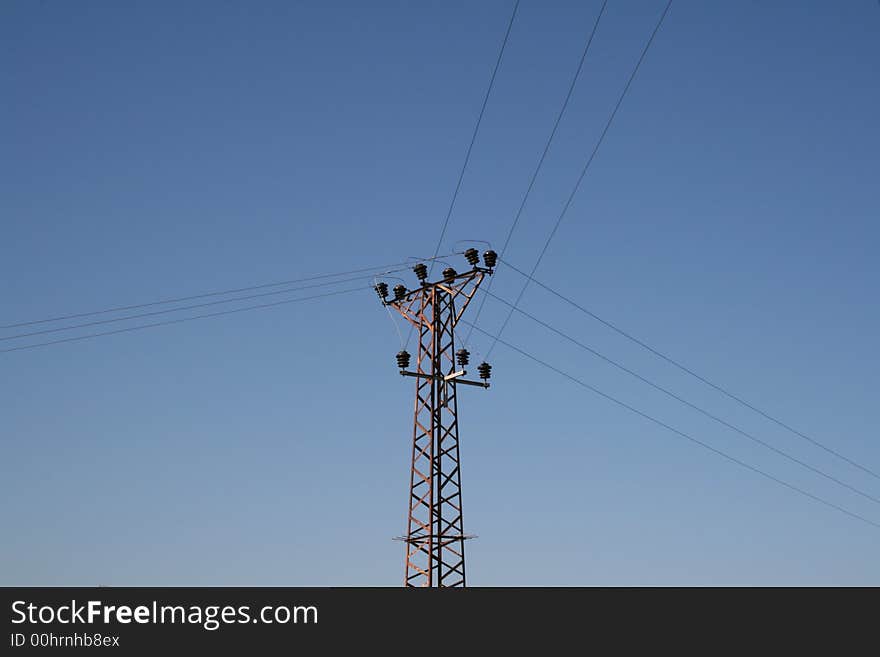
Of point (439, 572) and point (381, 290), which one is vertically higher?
point (381, 290)

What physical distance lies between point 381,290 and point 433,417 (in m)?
5.90
